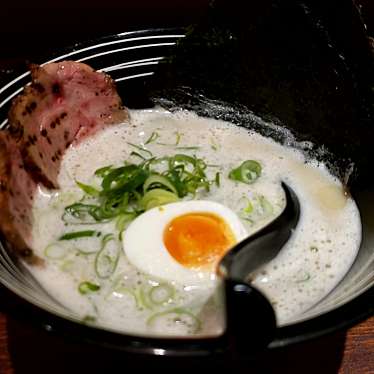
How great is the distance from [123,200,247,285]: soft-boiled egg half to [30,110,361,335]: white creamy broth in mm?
24

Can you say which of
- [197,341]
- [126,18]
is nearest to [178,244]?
[197,341]

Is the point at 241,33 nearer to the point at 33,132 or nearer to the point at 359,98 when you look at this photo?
the point at 359,98

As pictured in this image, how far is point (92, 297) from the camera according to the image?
1406 millimetres

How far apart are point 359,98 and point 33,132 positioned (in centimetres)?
99

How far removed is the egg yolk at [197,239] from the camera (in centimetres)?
146

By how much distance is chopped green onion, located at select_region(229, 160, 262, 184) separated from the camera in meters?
1.83

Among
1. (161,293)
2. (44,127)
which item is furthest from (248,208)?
(44,127)

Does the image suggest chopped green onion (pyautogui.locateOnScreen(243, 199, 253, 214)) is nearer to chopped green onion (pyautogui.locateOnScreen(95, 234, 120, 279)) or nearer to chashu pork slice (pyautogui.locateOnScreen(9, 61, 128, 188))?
chopped green onion (pyautogui.locateOnScreen(95, 234, 120, 279))

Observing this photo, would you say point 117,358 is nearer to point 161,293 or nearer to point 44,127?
point 161,293

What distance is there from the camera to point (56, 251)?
1.54 meters

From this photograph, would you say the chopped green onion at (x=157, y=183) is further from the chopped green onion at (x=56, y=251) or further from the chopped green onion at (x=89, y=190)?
the chopped green onion at (x=56, y=251)

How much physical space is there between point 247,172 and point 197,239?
450mm

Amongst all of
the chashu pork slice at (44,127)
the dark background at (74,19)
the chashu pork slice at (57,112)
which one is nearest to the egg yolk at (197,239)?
the chashu pork slice at (44,127)

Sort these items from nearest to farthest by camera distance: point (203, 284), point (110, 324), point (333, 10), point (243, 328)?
point (243, 328), point (110, 324), point (203, 284), point (333, 10)
